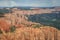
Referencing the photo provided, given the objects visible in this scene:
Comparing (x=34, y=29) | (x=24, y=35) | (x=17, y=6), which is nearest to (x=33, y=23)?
(x=34, y=29)

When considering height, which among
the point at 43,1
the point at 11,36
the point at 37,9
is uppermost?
the point at 43,1

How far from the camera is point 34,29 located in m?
2.17

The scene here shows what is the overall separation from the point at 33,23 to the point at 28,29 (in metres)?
0.14

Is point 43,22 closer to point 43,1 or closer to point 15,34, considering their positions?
point 43,1

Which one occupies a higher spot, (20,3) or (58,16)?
(20,3)

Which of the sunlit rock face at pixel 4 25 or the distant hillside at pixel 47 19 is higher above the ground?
the distant hillside at pixel 47 19

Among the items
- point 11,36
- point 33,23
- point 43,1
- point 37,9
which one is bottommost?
point 11,36

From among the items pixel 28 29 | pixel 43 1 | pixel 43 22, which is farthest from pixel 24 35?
pixel 43 1

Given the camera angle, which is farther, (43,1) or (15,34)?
(43,1)

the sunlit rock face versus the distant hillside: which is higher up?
the distant hillside

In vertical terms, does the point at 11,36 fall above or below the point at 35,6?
below

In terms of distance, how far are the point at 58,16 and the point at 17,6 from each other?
2.45 feet

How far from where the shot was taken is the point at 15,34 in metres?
2.12

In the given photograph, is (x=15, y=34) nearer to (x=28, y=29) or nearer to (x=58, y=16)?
(x=28, y=29)
